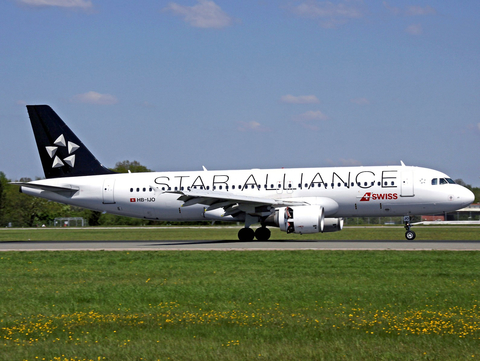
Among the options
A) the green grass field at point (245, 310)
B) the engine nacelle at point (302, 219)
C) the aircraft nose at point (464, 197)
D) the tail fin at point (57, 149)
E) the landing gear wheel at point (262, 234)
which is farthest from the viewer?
the tail fin at point (57, 149)

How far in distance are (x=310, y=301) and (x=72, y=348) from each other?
5395 mm

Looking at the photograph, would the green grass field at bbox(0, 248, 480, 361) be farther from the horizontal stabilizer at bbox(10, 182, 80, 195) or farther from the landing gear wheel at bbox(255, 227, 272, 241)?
the horizontal stabilizer at bbox(10, 182, 80, 195)

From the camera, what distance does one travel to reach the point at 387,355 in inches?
320

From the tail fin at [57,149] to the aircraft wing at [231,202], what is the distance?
8.23m

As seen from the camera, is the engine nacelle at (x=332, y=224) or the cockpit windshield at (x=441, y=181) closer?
the cockpit windshield at (x=441, y=181)

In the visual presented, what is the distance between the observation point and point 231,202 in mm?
31953

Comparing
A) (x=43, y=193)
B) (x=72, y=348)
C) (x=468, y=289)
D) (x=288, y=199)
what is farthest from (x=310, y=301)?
(x=43, y=193)

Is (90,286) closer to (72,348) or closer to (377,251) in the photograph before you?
(72,348)

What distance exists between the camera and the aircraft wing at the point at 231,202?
1224 inches

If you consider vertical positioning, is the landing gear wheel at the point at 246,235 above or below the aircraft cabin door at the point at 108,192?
below

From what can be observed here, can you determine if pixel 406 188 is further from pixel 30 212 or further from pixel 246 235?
pixel 30 212

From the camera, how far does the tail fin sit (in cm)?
3734

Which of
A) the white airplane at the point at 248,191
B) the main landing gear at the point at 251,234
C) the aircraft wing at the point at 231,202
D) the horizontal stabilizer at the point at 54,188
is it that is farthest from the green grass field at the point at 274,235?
the horizontal stabilizer at the point at 54,188

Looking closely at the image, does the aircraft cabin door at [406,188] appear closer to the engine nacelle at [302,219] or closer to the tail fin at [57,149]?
the engine nacelle at [302,219]
